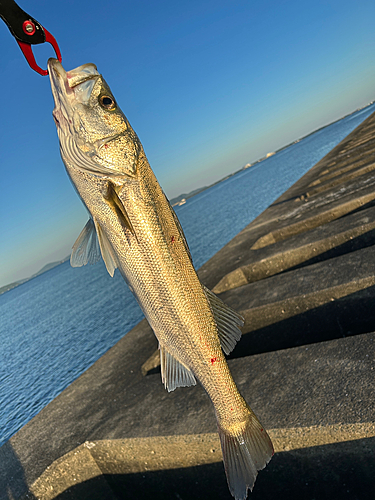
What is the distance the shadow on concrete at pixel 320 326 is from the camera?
433 cm

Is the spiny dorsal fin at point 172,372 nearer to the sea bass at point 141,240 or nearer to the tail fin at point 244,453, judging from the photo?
the sea bass at point 141,240

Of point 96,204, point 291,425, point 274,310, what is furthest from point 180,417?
point 96,204

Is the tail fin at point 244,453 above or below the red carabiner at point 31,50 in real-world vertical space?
below

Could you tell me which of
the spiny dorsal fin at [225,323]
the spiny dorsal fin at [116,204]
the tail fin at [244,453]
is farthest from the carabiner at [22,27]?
the tail fin at [244,453]

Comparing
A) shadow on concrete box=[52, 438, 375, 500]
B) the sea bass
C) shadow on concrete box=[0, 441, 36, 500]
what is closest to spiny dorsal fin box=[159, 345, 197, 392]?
the sea bass

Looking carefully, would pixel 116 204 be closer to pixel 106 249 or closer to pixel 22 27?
pixel 106 249

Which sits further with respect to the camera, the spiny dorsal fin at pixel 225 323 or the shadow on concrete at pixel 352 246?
the shadow on concrete at pixel 352 246

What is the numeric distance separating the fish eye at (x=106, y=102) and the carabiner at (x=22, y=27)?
1.62 ft

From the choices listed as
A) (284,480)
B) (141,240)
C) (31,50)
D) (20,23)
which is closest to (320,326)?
(284,480)

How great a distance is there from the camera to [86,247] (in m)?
2.36

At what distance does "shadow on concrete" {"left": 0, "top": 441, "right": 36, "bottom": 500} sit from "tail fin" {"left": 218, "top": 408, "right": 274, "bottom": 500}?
250 centimetres

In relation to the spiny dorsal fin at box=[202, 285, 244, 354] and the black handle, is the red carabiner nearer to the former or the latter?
the black handle

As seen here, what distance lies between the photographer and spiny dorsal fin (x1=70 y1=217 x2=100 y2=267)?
7.59 ft

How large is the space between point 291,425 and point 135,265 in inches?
77.7
